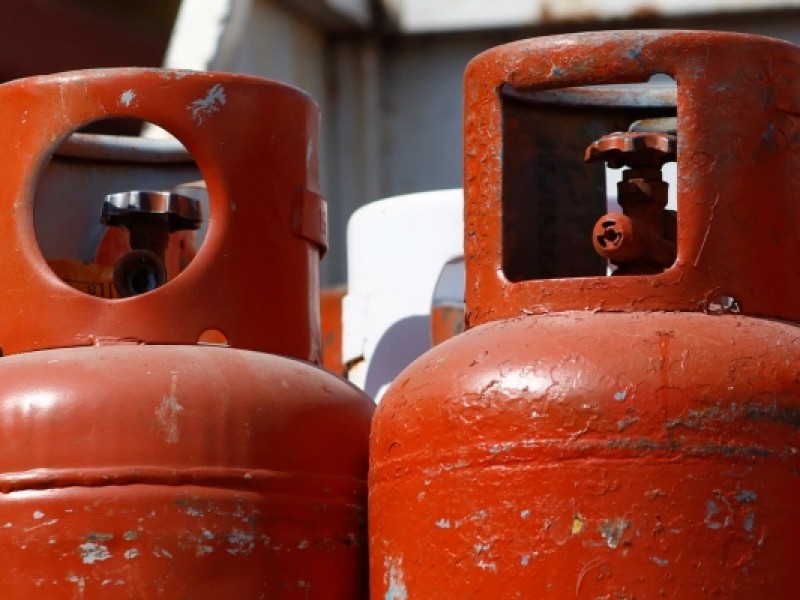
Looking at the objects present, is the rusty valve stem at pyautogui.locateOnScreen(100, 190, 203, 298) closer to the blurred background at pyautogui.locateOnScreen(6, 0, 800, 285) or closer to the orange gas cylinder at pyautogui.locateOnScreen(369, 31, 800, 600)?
the orange gas cylinder at pyautogui.locateOnScreen(369, 31, 800, 600)

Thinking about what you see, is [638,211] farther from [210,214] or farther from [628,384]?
[210,214]

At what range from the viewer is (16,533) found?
2193mm

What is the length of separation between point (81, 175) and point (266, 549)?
946 millimetres

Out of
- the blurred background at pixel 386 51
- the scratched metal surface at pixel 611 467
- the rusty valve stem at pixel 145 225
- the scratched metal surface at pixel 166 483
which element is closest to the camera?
the scratched metal surface at pixel 611 467

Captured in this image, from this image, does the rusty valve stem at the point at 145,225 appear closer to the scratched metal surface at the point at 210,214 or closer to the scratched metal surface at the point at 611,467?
the scratched metal surface at the point at 210,214

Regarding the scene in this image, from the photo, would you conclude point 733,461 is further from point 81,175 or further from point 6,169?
point 81,175

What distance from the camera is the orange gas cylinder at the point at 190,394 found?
7.20ft

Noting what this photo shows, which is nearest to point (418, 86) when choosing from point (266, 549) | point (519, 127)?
point (519, 127)

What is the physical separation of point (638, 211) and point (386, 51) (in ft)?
12.1

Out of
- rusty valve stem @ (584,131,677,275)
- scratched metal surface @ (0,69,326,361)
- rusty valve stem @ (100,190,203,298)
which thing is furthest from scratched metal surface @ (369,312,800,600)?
rusty valve stem @ (100,190,203,298)

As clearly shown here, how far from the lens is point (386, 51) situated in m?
5.98

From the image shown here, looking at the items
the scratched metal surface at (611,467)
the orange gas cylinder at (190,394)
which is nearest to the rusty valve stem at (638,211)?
the scratched metal surface at (611,467)

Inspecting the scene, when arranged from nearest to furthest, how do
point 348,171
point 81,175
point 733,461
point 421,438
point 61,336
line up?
point 733,461 → point 421,438 → point 61,336 → point 81,175 → point 348,171

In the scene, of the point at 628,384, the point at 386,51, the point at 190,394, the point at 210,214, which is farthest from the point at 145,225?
the point at 386,51
